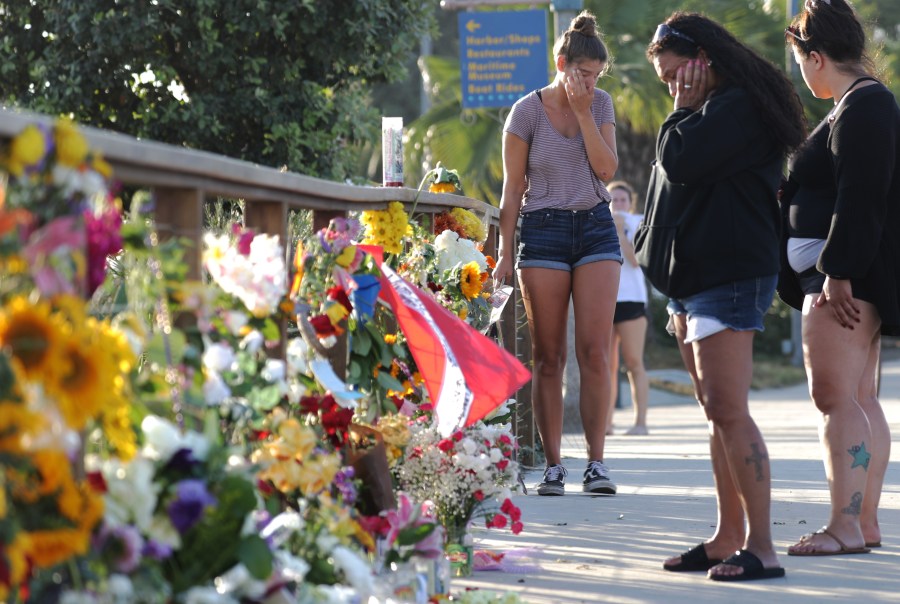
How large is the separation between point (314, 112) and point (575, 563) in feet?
24.2

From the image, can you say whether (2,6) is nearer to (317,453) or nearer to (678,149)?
(678,149)

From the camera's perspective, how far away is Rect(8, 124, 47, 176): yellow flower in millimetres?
2113

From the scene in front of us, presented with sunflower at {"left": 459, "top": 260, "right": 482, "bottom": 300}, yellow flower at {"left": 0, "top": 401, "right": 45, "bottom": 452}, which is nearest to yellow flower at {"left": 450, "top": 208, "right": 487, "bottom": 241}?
sunflower at {"left": 459, "top": 260, "right": 482, "bottom": 300}

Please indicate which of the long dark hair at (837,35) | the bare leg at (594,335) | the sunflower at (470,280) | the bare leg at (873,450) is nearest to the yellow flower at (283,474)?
the sunflower at (470,280)

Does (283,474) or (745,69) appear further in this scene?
(745,69)

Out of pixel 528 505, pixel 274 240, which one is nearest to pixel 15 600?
pixel 274 240

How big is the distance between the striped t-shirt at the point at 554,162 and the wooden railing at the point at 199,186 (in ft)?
5.42

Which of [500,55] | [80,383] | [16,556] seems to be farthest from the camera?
[500,55]

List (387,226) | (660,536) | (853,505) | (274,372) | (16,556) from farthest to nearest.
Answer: (660,536) < (853,505) < (387,226) < (274,372) < (16,556)

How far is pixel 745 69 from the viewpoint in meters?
4.24

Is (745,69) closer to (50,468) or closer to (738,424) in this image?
(738,424)

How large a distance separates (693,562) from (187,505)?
7.82 ft

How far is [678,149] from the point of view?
4.20m

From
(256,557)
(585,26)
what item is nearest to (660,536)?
(585,26)
